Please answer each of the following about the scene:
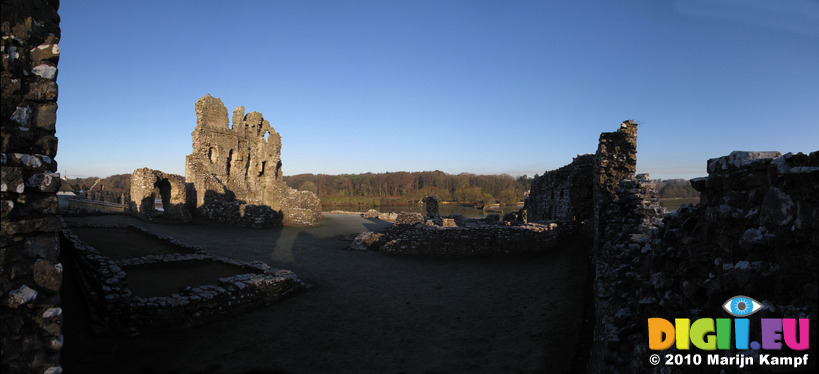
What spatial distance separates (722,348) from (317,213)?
78.1 feet

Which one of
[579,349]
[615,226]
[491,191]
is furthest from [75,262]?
[491,191]

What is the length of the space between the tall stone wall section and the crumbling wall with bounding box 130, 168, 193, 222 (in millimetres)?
19032

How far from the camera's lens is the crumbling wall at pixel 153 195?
21.1 meters

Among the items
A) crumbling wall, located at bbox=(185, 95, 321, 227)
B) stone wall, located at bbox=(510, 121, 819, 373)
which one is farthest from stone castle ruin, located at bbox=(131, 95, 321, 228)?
stone wall, located at bbox=(510, 121, 819, 373)

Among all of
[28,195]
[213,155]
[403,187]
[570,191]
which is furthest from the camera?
[403,187]

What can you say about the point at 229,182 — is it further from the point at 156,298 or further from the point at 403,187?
the point at 403,187

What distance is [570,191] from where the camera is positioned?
1581 centimetres

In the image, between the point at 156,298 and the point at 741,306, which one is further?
the point at 156,298

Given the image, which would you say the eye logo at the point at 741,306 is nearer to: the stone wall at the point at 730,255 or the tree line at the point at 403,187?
the stone wall at the point at 730,255

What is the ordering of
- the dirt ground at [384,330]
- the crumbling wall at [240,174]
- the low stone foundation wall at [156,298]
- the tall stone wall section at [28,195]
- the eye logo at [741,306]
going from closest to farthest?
the eye logo at [741,306]
the tall stone wall section at [28,195]
the dirt ground at [384,330]
the low stone foundation wall at [156,298]
the crumbling wall at [240,174]

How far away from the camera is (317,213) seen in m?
24.9

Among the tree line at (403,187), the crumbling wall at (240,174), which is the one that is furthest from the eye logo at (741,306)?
the tree line at (403,187)

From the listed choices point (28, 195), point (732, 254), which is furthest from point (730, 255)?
point (28, 195)

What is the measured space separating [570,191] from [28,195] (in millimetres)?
15917
